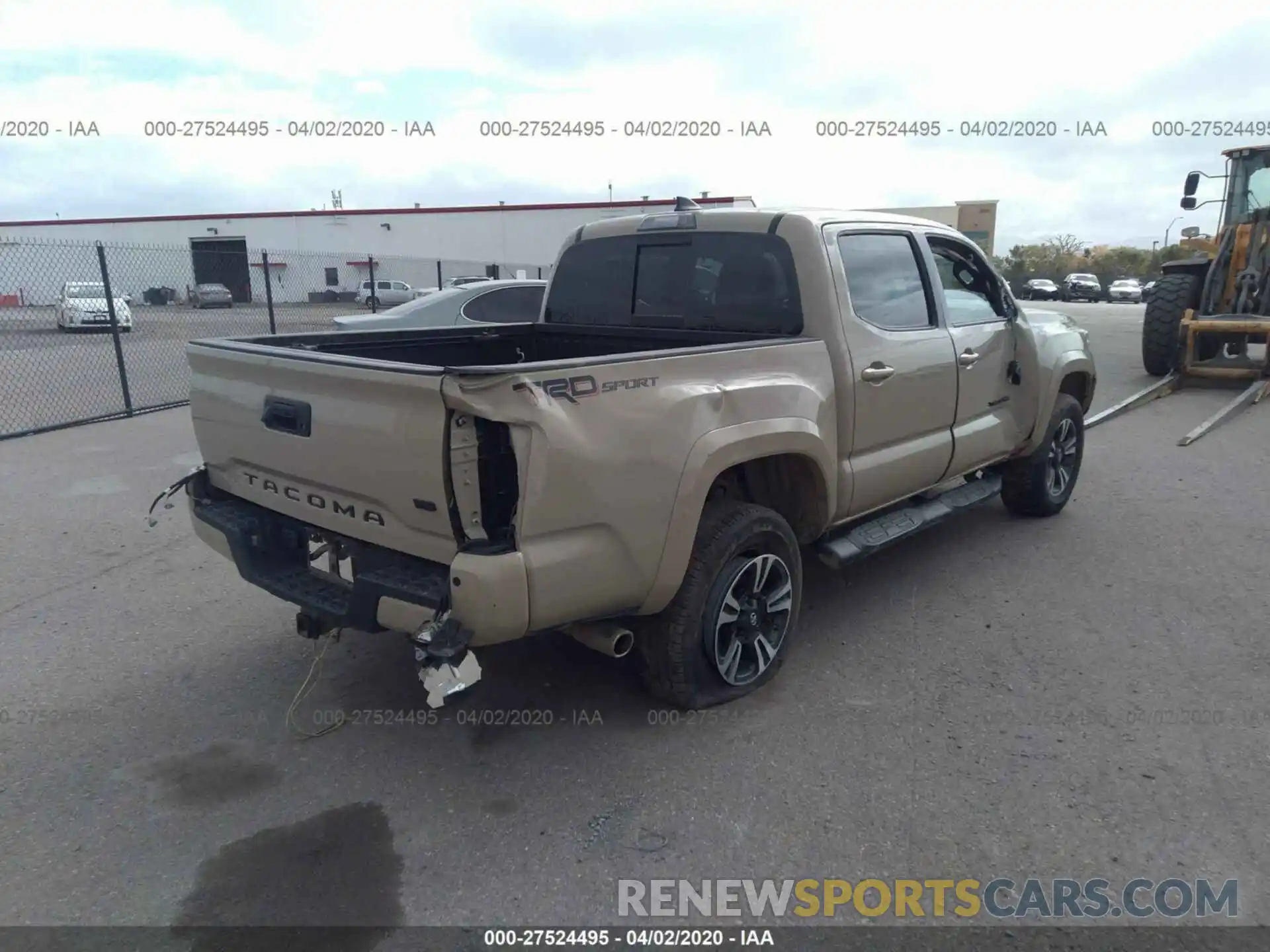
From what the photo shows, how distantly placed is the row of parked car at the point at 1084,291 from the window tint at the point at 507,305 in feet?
133

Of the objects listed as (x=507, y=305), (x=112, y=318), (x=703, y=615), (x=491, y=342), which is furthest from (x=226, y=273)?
(x=703, y=615)

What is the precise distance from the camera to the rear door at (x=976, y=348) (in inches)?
193

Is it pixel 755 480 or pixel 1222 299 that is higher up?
pixel 1222 299

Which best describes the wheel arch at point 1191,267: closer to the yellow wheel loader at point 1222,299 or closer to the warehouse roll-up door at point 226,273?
the yellow wheel loader at point 1222,299

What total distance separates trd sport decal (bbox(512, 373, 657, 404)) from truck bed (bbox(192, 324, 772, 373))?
92 cm

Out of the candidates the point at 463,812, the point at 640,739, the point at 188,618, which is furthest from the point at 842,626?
the point at 188,618

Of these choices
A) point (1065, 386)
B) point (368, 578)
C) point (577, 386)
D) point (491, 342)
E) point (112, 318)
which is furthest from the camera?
point (112, 318)

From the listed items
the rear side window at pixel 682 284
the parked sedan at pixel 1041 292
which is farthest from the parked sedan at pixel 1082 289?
the rear side window at pixel 682 284

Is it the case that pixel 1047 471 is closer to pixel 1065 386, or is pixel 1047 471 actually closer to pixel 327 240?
pixel 1065 386

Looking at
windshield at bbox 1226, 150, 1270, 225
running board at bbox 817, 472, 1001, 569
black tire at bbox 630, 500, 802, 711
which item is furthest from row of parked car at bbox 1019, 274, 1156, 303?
Result: black tire at bbox 630, 500, 802, 711

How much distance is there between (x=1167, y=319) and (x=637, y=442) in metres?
12.0

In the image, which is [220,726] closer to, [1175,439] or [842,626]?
[842,626]

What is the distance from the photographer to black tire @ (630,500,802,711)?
3.42 m

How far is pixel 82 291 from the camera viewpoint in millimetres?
18750
